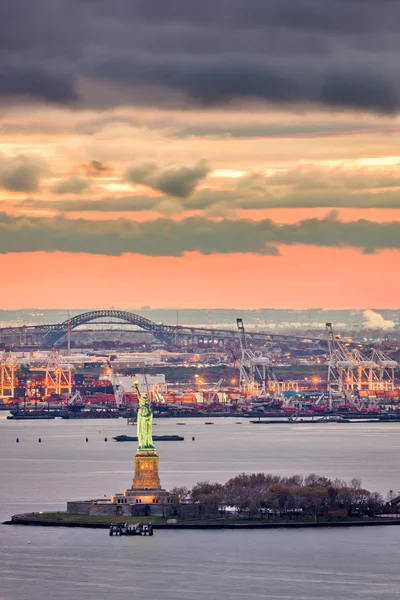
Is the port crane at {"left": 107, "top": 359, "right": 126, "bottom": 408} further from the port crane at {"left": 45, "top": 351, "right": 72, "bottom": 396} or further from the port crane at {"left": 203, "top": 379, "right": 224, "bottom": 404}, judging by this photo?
the port crane at {"left": 203, "top": 379, "right": 224, "bottom": 404}

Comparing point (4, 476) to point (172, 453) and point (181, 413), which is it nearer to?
point (172, 453)

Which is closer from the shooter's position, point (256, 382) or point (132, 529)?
point (132, 529)

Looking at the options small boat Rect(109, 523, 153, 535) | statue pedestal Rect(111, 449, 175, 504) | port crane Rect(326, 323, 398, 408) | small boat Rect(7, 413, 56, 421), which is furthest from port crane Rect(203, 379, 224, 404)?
small boat Rect(109, 523, 153, 535)

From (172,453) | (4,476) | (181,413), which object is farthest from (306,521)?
(181,413)

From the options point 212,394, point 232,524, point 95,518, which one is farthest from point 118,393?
point 232,524

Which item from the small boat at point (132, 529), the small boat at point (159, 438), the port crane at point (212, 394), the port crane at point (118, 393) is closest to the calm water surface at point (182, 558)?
the small boat at point (132, 529)

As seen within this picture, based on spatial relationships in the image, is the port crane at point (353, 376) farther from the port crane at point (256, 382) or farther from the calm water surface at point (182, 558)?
the calm water surface at point (182, 558)

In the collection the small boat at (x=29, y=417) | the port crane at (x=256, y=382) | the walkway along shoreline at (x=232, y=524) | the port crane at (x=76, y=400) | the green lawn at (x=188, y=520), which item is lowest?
the walkway along shoreline at (x=232, y=524)

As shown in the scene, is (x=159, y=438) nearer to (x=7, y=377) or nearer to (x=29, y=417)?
(x=29, y=417)
